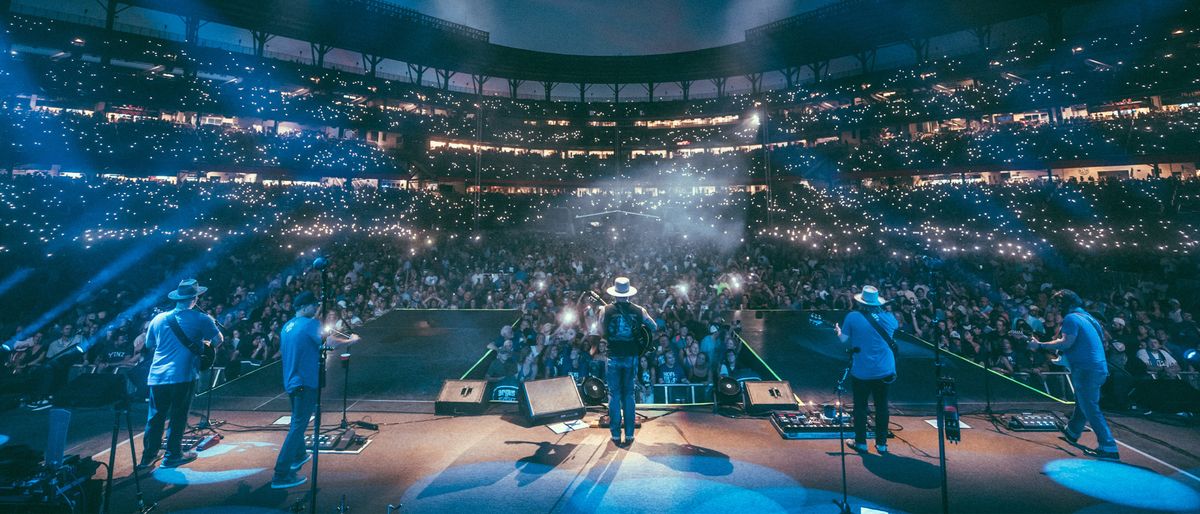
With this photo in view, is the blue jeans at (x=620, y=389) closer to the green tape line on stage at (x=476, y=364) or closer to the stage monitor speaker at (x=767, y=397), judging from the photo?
the stage monitor speaker at (x=767, y=397)

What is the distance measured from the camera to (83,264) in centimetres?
1292

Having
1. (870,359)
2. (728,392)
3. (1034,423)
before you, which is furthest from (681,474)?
(1034,423)

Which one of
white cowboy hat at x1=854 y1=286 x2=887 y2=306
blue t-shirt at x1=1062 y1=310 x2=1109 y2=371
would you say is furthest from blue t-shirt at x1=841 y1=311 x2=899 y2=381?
blue t-shirt at x1=1062 y1=310 x2=1109 y2=371

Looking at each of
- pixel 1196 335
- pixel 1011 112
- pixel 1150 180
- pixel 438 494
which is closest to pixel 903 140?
pixel 1011 112

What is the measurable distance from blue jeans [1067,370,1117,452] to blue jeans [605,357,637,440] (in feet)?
15.7

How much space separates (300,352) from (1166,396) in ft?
34.8

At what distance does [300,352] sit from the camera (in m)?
4.08

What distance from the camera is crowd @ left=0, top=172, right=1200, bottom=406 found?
8477 millimetres

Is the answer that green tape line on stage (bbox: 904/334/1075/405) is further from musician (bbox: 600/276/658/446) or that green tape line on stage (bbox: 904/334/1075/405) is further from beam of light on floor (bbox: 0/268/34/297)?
beam of light on floor (bbox: 0/268/34/297)

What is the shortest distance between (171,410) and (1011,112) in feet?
116

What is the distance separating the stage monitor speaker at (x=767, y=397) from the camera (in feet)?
18.2

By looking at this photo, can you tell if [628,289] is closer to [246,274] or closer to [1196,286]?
[246,274]

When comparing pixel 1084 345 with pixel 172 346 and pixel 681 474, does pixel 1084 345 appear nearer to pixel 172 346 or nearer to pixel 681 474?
pixel 681 474

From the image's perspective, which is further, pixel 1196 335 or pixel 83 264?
pixel 83 264
